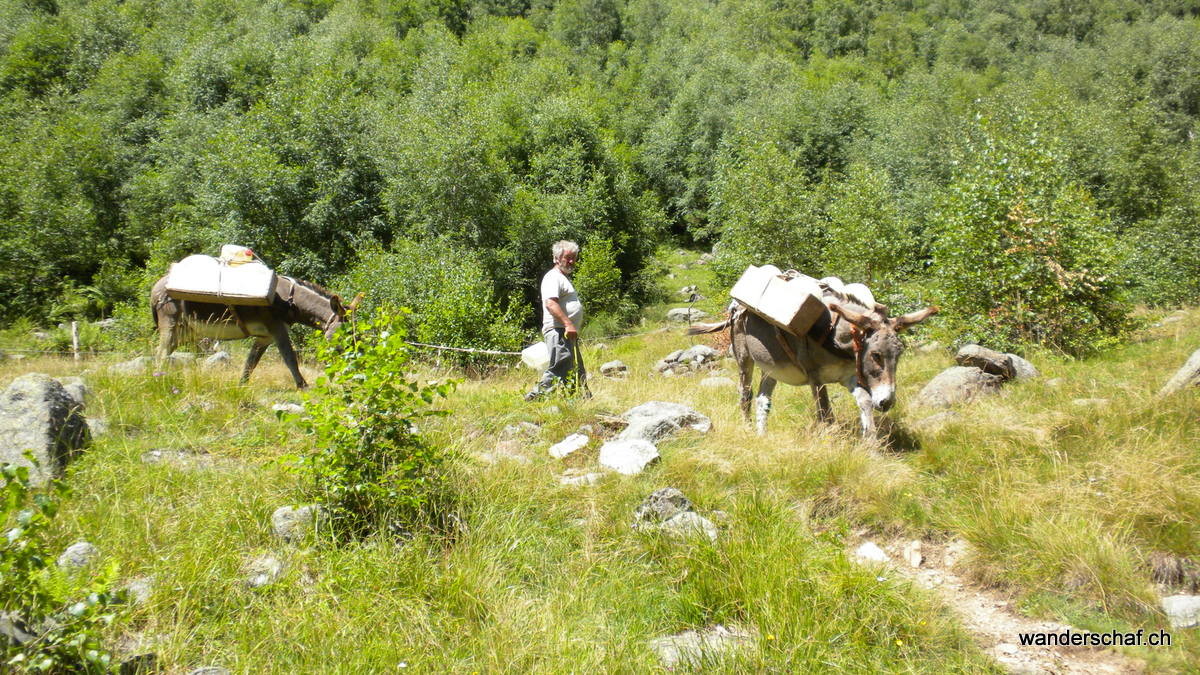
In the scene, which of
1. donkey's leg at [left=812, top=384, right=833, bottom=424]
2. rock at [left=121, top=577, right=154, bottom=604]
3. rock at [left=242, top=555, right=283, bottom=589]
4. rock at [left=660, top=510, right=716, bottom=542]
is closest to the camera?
rock at [left=121, top=577, right=154, bottom=604]

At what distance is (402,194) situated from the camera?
26156mm

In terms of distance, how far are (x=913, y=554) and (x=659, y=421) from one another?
→ 9.24 feet

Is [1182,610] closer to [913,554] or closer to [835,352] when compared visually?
[913,554]

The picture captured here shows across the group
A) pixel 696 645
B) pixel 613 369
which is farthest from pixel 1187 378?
pixel 613 369

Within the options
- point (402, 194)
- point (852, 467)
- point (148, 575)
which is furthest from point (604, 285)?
point (148, 575)

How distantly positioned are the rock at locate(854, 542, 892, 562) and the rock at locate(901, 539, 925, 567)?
16 centimetres

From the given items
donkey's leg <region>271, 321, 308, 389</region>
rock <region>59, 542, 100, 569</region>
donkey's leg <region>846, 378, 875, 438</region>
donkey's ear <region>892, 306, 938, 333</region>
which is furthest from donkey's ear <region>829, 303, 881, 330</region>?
donkey's leg <region>271, 321, 308, 389</region>

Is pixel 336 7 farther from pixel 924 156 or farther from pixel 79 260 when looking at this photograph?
pixel 924 156

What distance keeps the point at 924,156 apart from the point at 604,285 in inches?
864

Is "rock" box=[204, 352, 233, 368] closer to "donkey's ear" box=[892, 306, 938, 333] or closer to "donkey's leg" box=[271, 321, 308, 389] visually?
"donkey's leg" box=[271, 321, 308, 389]

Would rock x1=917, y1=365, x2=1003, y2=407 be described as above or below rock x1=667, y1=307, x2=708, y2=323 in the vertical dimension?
above

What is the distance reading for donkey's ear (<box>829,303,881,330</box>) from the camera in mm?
6480

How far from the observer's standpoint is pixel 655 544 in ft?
15.0

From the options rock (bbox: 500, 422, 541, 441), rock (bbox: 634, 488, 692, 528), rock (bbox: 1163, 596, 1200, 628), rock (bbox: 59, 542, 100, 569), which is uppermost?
rock (bbox: 1163, 596, 1200, 628)
